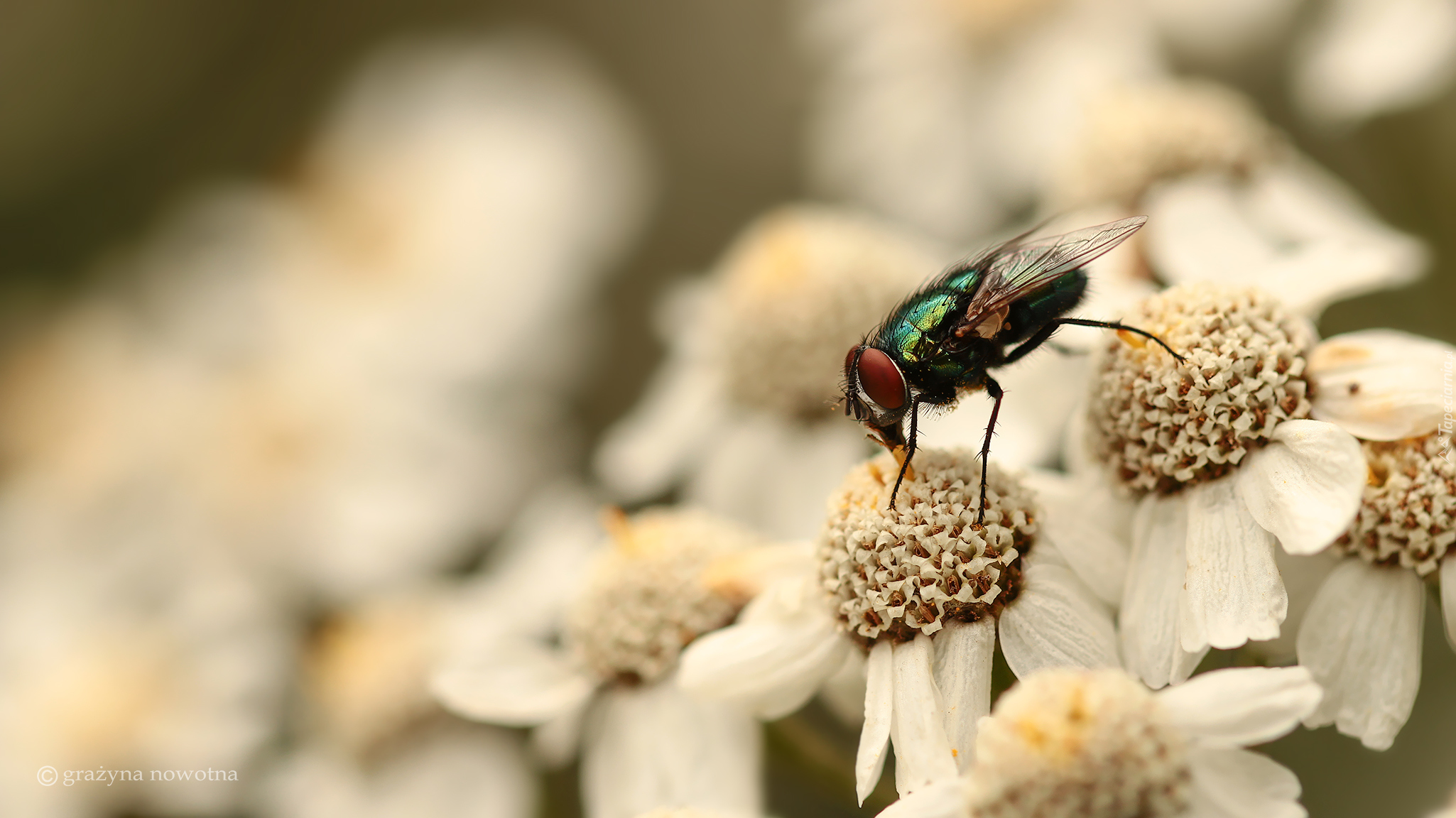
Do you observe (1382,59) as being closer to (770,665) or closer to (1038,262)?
(1038,262)

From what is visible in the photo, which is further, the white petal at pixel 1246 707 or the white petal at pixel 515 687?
the white petal at pixel 515 687

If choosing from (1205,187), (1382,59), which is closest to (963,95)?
(1382,59)

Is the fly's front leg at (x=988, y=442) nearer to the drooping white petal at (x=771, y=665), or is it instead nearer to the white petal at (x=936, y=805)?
the drooping white petal at (x=771, y=665)

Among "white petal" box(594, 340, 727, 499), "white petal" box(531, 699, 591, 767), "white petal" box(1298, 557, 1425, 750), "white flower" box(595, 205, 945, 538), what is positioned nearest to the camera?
"white petal" box(1298, 557, 1425, 750)

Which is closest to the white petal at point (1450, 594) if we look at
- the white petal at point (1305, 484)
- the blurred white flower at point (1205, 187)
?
the white petal at point (1305, 484)

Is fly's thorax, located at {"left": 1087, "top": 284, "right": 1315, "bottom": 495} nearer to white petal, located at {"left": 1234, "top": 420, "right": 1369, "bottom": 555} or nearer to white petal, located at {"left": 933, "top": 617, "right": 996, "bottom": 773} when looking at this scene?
white petal, located at {"left": 1234, "top": 420, "right": 1369, "bottom": 555}

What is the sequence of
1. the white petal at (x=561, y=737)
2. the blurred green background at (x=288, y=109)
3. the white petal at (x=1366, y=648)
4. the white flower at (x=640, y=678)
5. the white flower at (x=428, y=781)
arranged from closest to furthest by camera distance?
the white petal at (x=1366, y=648), the white flower at (x=640, y=678), the white petal at (x=561, y=737), the white flower at (x=428, y=781), the blurred green background at (x=288, y=109)

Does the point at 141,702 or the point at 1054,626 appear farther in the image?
the point at 141,702

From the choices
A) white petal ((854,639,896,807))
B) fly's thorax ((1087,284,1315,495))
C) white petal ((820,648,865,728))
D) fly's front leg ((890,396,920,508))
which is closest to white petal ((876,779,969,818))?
white petal ((854,639,896,807))
